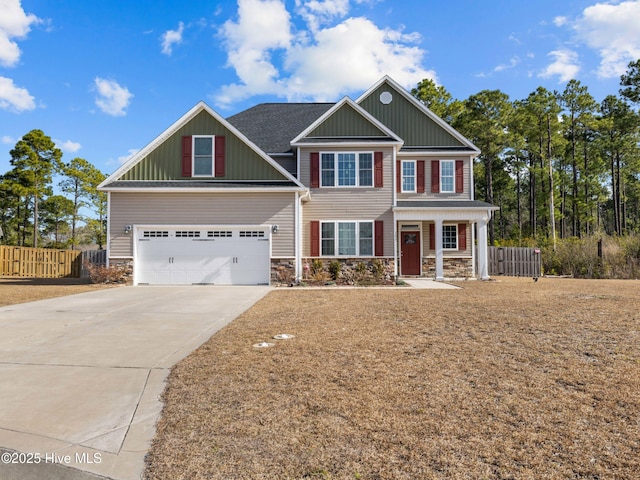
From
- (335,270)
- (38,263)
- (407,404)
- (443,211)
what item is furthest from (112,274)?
(407,404)

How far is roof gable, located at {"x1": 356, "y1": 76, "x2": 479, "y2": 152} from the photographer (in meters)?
19.1

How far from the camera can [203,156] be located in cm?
1598

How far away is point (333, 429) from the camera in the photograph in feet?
10.4

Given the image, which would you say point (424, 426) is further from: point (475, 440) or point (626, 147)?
point (626, 147)

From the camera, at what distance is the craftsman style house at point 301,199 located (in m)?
15.6

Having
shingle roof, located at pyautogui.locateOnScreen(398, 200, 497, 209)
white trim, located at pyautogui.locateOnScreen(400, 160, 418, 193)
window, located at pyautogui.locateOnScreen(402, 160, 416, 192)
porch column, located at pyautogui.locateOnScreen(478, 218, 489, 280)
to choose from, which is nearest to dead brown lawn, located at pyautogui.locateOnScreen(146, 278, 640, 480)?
porch column, located at pyautogui.locateOnScreen(478, 218, 489, 280)

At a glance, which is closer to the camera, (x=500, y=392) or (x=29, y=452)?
(x=29, y=452)

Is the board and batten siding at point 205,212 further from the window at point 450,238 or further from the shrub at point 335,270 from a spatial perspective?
the window at point 450,238

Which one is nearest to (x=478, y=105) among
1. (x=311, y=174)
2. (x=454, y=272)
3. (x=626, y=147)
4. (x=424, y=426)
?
(x=626, y=147)

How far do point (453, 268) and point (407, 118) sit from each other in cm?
731

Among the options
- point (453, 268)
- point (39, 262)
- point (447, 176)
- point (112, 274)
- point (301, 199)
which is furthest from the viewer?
point (39, 262)

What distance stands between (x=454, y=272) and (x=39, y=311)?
1579 cm

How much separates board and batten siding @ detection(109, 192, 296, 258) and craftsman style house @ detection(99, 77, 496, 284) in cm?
4

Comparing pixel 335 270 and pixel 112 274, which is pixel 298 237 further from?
pixel 112 274
